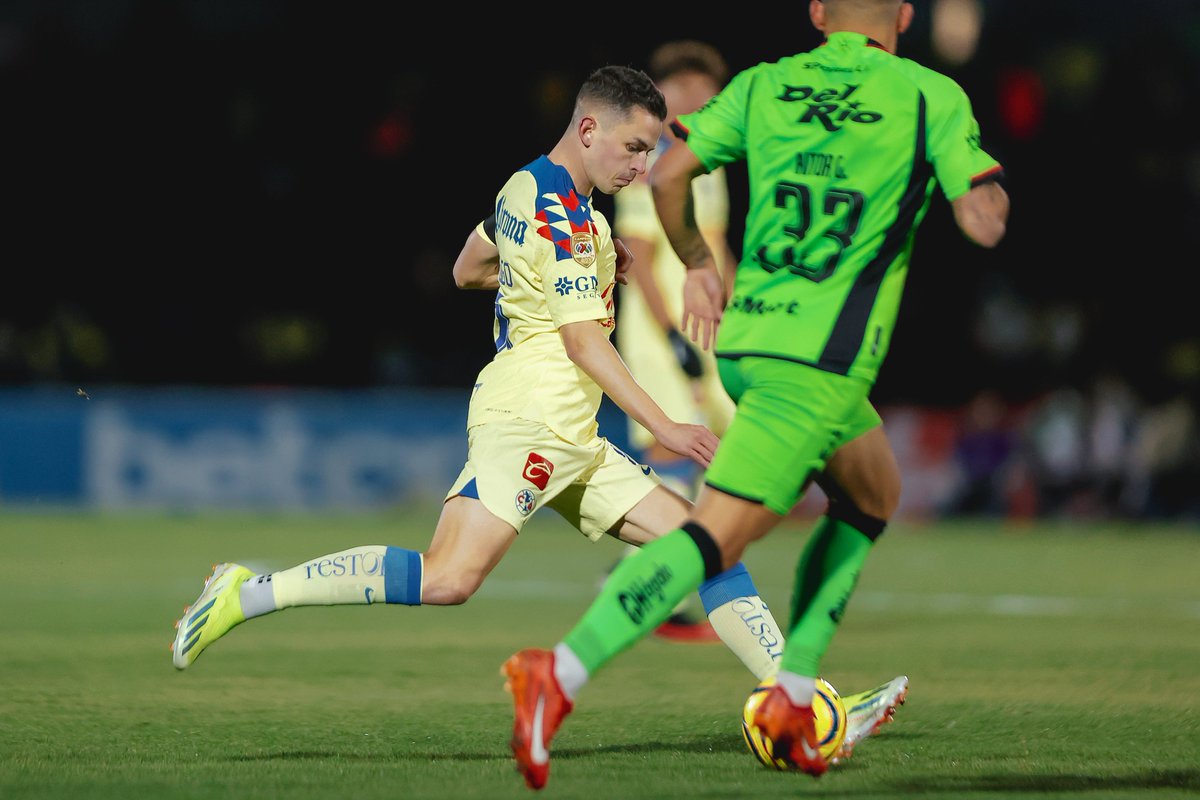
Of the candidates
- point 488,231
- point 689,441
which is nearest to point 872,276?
point 689,441

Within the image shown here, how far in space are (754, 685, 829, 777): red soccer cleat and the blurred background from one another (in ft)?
39.4

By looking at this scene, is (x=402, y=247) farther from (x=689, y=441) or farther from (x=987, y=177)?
(x=987, y=177)

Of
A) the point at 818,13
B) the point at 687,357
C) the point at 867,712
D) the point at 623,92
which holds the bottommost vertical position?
the point at 687,357

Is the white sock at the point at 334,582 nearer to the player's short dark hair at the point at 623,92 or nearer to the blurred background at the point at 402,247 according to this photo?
the player's short dark hair at the point at 623,92

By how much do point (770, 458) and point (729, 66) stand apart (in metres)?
15.8

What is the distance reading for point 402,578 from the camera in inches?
201

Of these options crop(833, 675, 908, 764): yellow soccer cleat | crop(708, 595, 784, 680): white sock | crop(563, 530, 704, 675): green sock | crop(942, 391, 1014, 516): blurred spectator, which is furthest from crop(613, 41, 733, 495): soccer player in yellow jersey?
crop(942, 391, 1014, 516): blurred spectator

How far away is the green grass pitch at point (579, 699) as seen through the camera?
4672 millimetres

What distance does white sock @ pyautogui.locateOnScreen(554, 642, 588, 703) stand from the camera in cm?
423

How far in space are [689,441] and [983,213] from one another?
3.42 ft

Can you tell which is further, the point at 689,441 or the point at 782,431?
the point at 689,441

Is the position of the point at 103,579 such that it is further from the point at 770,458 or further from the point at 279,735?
the point at 770,458

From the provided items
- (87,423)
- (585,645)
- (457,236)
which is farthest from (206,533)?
(585,645)

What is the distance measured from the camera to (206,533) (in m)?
14.2
